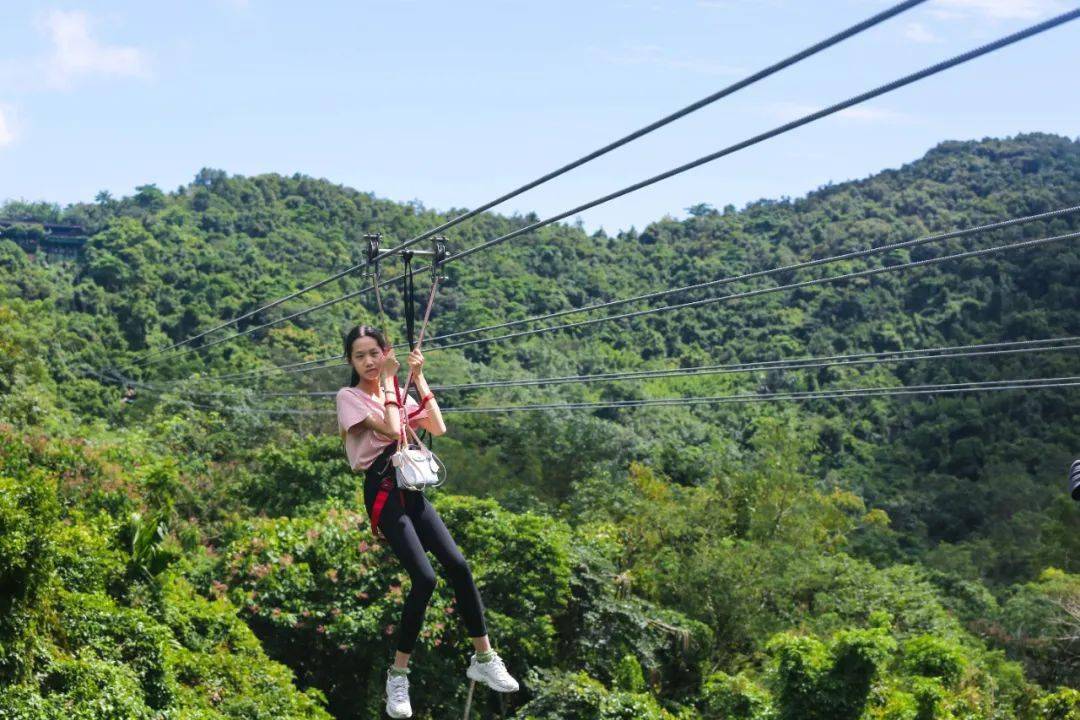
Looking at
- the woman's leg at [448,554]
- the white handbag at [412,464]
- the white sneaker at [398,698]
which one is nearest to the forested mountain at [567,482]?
the white handbag at [412,464]

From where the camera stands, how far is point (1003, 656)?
19.5 m

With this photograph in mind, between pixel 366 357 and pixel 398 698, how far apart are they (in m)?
1.23

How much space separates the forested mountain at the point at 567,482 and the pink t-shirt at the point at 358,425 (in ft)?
5.41

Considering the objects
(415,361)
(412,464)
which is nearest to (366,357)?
(415,361)

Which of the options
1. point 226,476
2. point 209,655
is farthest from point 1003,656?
point 226,476

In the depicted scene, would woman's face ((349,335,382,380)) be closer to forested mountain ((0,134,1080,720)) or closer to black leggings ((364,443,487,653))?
black leggings ((364,443,487,653))

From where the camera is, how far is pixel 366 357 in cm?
446

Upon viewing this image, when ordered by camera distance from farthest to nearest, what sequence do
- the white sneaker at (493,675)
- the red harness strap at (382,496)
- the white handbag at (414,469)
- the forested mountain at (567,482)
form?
1. the forested mountain at (567,482)
2. the white sneaker at (493,675)
3. the red harness strap at (382,496)
4. the white handbag at (414,469)

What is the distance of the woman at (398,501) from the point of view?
4289 mm

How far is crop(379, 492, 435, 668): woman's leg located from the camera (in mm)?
4215

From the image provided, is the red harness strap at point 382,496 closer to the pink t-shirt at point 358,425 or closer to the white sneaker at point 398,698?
the pink t-shirt at point 358,425

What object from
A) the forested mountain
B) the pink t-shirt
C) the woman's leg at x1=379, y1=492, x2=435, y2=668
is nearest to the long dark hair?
the pink t-shirt

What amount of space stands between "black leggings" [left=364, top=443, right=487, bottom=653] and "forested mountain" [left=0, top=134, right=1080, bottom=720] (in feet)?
6.05

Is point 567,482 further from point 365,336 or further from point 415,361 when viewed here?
point 415,361
